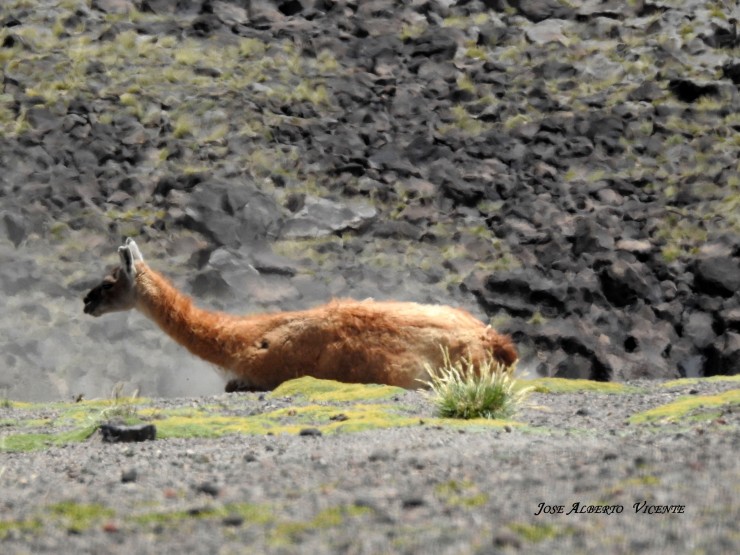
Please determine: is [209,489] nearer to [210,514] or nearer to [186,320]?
[210,514]

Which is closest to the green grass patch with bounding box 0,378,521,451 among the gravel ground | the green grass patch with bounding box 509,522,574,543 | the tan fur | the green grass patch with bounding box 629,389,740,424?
the tan fur

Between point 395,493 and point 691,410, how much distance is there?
456 centimetres

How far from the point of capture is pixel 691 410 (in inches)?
405

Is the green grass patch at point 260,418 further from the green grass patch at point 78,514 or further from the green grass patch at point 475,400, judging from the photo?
the green grass patch at point 78,514

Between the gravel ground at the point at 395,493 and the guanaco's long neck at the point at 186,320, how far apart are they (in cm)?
491

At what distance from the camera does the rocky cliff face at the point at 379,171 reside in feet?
71.5

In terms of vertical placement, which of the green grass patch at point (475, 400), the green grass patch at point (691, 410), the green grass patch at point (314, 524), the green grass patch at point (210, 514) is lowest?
the green grass patch at point (475, 400)

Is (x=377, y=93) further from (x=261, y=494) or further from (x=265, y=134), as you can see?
(x=261, y=494)

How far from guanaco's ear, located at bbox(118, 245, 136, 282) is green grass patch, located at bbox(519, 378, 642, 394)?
488 cm

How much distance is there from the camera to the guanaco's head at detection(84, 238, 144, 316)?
52.3 feet

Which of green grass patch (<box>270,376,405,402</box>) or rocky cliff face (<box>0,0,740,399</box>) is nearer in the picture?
green grass patch (<box>270,376,405,402</box>)

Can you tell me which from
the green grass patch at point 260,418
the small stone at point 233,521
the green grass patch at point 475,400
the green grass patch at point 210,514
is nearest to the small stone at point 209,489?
the green grass patch at point 210,514

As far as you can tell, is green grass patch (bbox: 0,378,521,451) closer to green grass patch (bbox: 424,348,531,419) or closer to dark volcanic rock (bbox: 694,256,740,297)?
green grass patch (bbox: 424,348,531,419)

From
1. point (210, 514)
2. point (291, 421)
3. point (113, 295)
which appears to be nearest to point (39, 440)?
point (291, 421)
